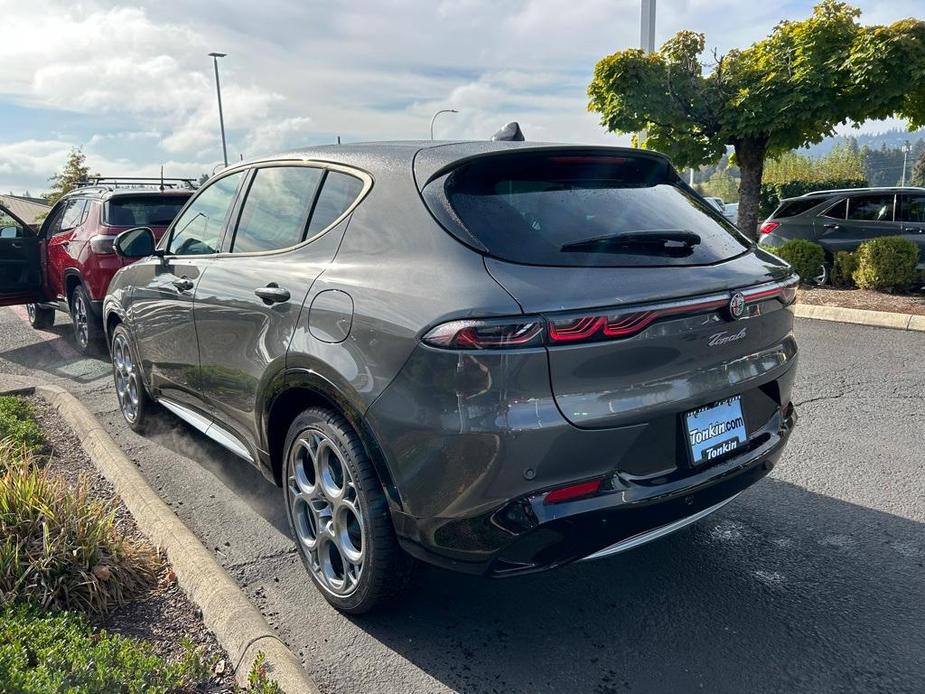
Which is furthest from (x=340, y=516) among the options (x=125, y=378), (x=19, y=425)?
(x=125, y=378)

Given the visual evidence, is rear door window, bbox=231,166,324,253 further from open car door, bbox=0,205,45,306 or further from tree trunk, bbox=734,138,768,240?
tree trunk, bbox=734,138,768,240

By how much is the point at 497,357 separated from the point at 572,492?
493 mm

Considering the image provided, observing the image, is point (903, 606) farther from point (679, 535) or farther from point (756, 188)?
point (756, 188)

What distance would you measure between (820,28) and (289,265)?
10.1 m

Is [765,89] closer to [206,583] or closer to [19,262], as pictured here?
[19,262]

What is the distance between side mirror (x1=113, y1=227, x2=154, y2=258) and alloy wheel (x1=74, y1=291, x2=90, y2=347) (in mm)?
3697

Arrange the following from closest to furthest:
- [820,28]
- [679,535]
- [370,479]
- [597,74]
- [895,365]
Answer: [370,479] < [679,535] < [895,365] < [820,28] < [597,74]

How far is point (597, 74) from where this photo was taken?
11.9 metres

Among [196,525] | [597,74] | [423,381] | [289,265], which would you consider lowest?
[196,525]

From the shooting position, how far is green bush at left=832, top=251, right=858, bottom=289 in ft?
34.1

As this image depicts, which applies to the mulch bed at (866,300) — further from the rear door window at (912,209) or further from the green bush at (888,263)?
the rear door window at (912,209)

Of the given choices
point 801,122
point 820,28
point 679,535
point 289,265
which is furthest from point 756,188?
point 289,265

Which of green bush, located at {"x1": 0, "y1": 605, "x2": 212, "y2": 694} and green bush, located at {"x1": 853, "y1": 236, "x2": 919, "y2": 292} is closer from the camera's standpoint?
green bush, located at {"x1": 0, "y1": 605, "x2": 212, "y2": 694}

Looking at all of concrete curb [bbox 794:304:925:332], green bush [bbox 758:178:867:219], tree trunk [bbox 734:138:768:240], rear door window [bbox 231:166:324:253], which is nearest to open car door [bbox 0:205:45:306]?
rear door window [bbox 231:166:324:253]
